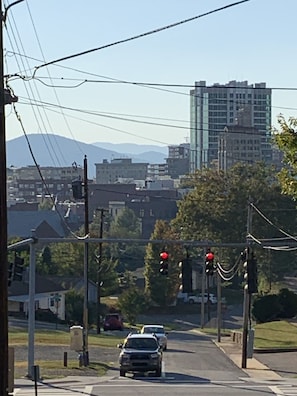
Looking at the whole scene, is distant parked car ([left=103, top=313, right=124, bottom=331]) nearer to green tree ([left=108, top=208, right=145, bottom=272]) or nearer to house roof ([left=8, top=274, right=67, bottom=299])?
house roof ([left=8, top=274, right=67, bottom=299])

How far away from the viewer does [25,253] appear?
88.9m

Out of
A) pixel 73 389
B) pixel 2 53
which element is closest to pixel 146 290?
pixel 73 389

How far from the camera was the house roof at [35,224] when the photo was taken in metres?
141

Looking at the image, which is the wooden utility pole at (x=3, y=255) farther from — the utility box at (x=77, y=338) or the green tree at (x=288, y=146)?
the utility box at (x=77, y=338)

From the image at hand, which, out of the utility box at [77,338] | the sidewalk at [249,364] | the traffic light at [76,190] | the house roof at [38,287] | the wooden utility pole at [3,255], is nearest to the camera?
the wooden utility pole at [3,255]

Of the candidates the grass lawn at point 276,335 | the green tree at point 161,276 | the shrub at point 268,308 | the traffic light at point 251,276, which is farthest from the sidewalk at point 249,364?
the green tree at point 161,276

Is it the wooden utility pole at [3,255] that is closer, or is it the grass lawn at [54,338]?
the wooden utility pole at [3,255]

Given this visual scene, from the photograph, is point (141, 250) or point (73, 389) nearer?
point (73, 389)

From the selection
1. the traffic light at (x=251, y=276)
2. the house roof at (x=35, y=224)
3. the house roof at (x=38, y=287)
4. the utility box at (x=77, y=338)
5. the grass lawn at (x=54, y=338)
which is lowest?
the grass lawn at (x=54, y=338)

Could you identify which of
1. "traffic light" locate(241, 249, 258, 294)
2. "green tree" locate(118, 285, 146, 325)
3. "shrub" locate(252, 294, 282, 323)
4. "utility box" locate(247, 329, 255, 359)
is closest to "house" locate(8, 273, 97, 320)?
"green tree" locate(118, 285, 146, 325)

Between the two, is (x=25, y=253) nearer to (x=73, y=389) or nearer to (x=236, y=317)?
(x=236, y=317)

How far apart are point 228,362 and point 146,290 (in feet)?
147

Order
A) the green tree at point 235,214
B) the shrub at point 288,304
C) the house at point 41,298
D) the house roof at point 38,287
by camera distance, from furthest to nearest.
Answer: the green tree at point 235,214 < the house roof at point 38,287 < the house at point 41,298 < the shrub at point 288,304

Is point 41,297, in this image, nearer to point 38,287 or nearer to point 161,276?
point 38,287
